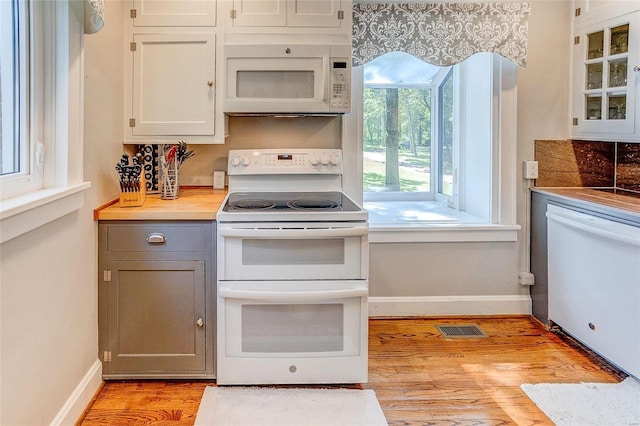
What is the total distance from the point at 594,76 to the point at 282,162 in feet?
6.23

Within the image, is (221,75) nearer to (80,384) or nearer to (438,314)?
(80,384)

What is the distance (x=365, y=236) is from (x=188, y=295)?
0.84 meters

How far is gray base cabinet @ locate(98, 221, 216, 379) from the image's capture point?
2.26 metres

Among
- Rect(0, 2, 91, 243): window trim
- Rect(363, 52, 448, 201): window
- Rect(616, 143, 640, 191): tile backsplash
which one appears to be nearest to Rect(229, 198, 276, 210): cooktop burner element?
Rect(0, 2, 91, 243): window trim

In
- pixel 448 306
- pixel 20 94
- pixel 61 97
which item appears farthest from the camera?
pixel 448 306

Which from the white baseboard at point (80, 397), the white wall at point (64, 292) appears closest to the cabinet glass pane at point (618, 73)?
the white wall at point (64, 292)

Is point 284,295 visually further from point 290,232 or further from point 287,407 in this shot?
point 287,407

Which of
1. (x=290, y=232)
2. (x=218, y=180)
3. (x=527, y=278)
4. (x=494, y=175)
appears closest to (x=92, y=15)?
(x=290, y=232)

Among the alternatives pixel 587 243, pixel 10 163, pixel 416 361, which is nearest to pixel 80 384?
pixel 10 163

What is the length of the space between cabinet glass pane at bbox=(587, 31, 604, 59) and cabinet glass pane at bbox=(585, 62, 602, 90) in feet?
0.18

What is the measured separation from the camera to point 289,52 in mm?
2693

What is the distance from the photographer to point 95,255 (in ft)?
7.35

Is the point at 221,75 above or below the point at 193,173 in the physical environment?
above

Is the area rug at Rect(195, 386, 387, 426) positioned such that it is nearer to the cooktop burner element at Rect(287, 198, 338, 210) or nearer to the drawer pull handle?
the drawer pull handle
